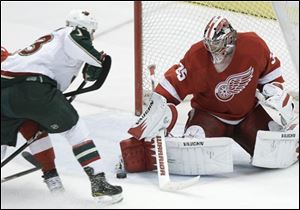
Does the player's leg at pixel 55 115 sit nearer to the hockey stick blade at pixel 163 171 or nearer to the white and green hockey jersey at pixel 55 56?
the white and green hockey jersey at pixel 55 56

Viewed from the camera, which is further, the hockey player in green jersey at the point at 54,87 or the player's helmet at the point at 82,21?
the player's helmet at the point at 82,21

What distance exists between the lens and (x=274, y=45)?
3.93 metres

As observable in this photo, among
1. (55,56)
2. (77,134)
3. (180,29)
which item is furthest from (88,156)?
(180,29)

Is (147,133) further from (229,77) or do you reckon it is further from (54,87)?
(54,87)

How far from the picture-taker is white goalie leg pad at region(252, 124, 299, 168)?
2.67 m

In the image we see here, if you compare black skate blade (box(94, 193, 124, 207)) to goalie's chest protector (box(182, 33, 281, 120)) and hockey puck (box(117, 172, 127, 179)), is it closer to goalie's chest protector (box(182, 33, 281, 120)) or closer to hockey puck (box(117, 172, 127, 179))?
hockey puck (box(117, 172, 127, 179))

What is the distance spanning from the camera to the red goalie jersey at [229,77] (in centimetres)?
275

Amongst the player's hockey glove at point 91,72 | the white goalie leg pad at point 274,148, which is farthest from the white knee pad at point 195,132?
the player's hockey glove at point 91,72

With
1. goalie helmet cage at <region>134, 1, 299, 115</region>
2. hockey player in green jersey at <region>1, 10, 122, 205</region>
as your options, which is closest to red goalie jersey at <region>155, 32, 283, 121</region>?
goalie helmet cage at <region>134, 1, 299, 115</region>

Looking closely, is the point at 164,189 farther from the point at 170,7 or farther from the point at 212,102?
the point at 170,7

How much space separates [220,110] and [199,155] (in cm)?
25

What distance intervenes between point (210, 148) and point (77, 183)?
481 mm

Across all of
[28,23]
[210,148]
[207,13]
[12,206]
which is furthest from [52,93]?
[28,23]

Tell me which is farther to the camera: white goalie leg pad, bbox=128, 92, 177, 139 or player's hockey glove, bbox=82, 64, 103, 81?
white goalie leg pad, bbox=128, 92, 177, 139
